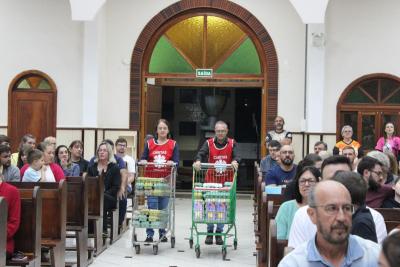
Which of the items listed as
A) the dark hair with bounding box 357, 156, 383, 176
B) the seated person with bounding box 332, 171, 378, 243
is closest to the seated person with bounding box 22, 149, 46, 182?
the dark hair with bounding box 357, 156, 383, 176

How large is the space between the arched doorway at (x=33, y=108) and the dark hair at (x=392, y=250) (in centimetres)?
1473

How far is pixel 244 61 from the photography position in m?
16.6

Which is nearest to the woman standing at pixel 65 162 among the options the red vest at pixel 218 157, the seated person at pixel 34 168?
the seated person at pixel 34 168

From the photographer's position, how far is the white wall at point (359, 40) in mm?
15820

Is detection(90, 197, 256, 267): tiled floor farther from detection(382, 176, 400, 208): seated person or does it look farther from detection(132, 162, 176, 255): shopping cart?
detection(382, 176, 400, 208): seated person

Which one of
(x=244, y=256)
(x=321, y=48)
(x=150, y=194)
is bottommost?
(x=244, y=256)

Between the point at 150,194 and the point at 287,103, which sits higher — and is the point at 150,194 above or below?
below

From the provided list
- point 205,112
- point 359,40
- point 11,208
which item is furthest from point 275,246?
point 205,112

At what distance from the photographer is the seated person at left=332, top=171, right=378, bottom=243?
3986 mm

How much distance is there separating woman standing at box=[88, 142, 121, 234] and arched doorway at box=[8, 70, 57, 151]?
6.26 m

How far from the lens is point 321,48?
51.6ft

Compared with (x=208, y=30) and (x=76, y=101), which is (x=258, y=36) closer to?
(x=208, y=30)

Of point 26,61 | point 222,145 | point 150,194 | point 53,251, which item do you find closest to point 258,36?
point 26,61

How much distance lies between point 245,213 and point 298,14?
4.53 meters
